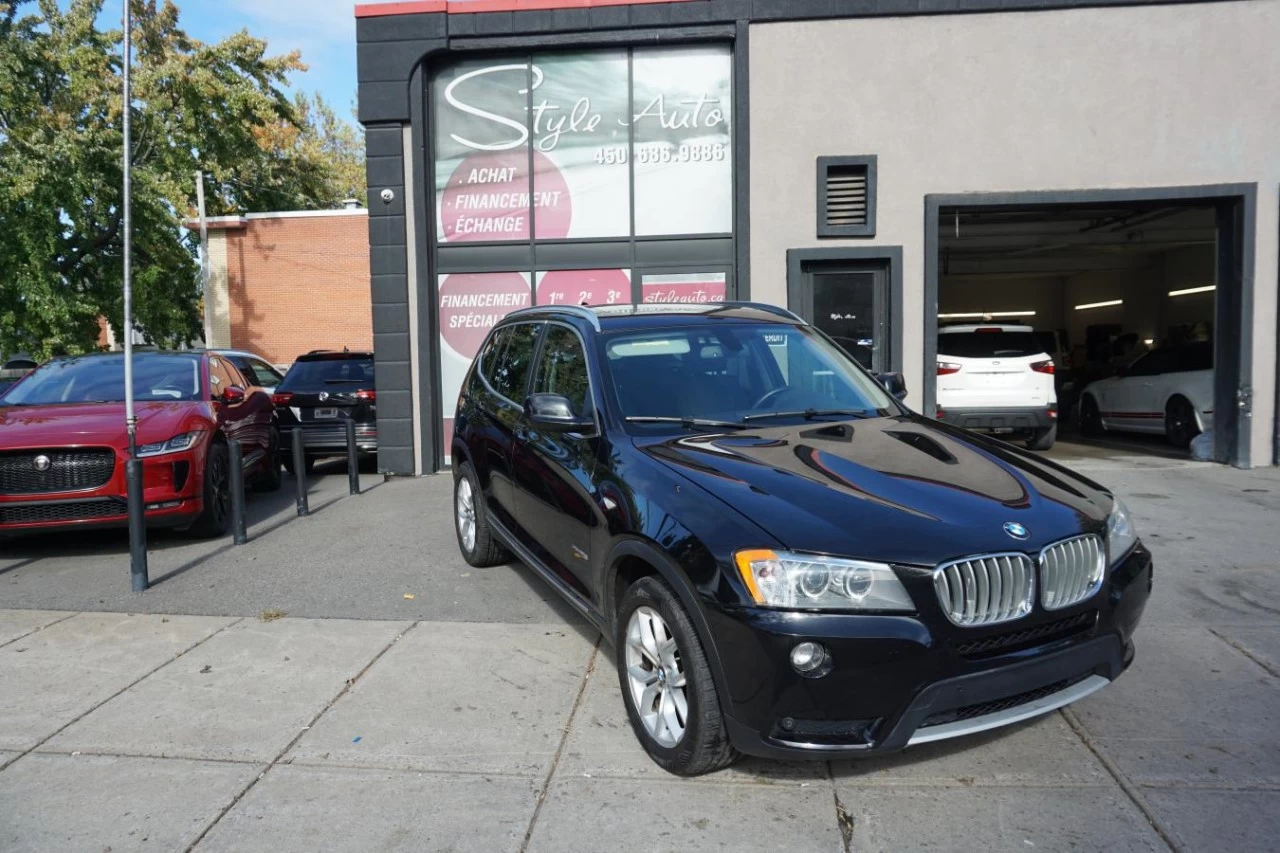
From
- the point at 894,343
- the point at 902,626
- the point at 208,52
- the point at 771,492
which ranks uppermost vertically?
the point at 208,52

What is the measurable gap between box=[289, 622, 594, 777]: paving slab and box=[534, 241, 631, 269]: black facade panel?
20.2 ft

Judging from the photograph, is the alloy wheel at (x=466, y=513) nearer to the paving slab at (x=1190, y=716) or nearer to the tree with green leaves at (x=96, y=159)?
the paving slab at (x=1190, y=716)

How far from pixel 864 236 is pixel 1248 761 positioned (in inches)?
291

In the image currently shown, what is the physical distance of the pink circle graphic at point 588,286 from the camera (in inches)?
415

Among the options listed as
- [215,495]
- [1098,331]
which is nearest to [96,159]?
[215,495]

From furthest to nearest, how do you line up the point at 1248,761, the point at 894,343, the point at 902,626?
the point at 894,343 → the point at 1248,761 → the point at 902,626

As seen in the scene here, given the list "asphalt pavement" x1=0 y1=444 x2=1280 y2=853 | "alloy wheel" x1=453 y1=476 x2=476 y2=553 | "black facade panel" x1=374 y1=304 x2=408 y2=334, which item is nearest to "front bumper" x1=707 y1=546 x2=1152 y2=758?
"asphalt pavement" x1=0 y1=444 x2=1280 y2=853

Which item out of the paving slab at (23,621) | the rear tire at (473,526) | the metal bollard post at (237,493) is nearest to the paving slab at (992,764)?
the rear tire at (473,526)

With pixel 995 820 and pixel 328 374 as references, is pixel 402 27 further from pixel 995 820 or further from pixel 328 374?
pixel 995 820

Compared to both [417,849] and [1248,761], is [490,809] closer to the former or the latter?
[417,849]

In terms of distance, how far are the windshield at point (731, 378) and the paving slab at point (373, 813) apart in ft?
5.22

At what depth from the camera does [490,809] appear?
3.23 metres

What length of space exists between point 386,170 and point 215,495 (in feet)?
15.2

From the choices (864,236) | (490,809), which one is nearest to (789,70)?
(864,236)
